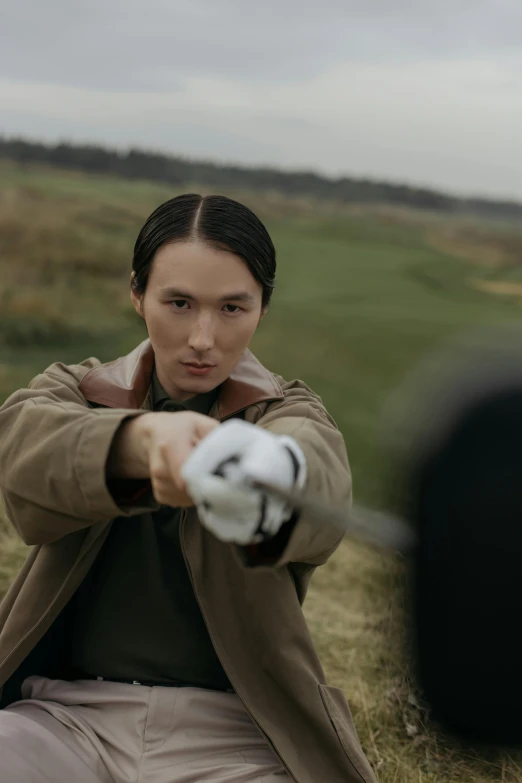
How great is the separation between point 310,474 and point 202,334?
39 centimetres

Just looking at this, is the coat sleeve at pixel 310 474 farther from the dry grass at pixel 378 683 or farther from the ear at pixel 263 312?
the dry grass at pixel 378 683

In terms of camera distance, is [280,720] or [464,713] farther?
[280,720]

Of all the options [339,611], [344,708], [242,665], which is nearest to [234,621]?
[242,665]

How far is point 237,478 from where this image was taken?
1.11m

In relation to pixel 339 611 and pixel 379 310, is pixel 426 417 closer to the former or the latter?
pixel 339 611

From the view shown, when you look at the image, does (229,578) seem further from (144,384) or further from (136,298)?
(136,298)

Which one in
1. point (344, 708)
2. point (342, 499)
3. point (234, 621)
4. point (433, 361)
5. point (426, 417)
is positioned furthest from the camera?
point (344, 708)

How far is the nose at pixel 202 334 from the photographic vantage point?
1800 mm

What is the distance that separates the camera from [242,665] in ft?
6.16

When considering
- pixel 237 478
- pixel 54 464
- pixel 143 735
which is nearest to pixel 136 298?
pixel 54 464

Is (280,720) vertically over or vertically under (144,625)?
under

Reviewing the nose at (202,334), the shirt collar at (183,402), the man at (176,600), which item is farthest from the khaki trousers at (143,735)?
the nose at (202,334)

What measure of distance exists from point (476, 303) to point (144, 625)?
1141 cm

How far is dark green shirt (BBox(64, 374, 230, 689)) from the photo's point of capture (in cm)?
193
